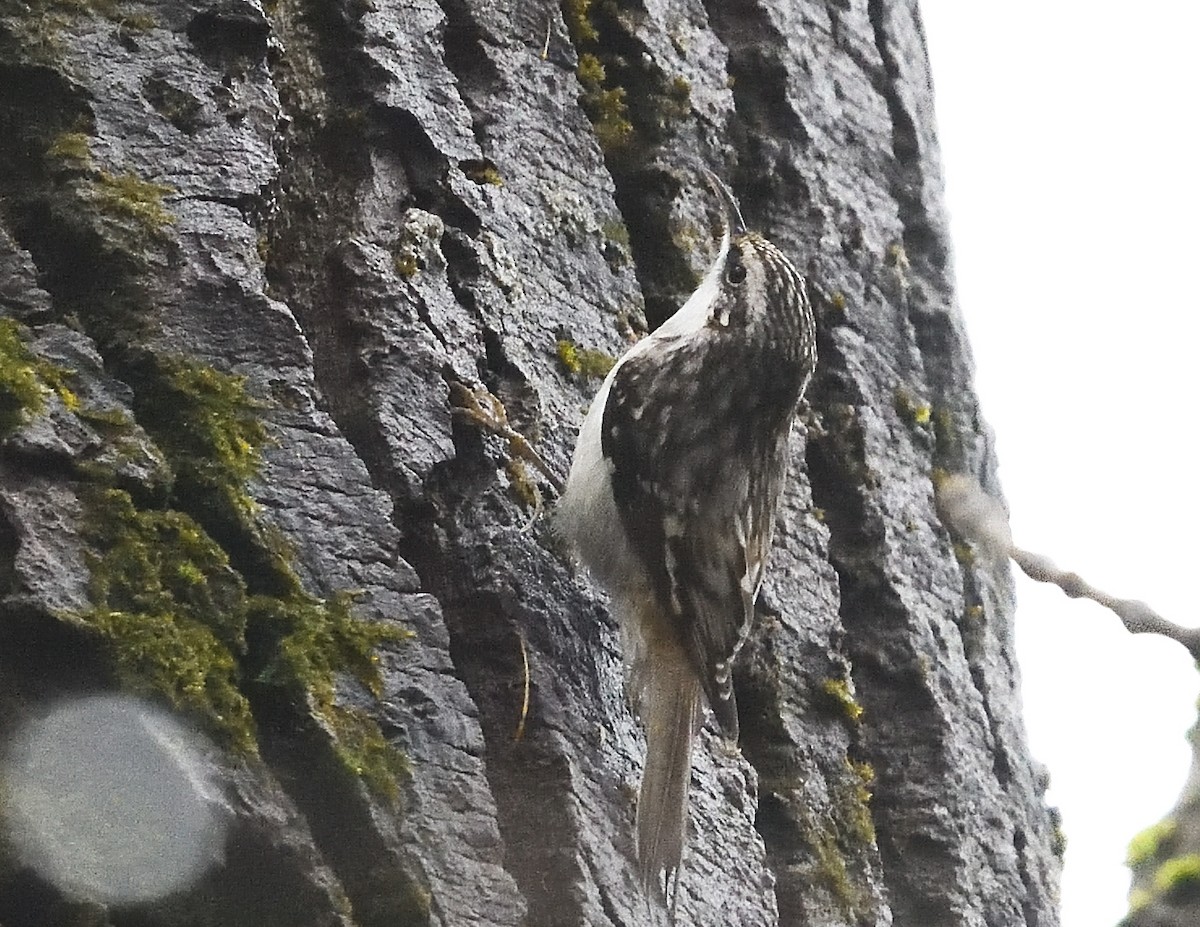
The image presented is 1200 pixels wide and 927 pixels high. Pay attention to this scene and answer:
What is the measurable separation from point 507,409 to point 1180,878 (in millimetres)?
1344

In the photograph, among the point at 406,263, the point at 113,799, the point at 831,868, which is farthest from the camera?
the point at 831,868

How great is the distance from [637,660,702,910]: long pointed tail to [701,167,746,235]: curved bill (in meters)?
0.69

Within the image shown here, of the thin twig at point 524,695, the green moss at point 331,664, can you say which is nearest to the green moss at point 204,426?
the green moss at point 331,664

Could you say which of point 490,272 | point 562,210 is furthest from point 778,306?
point 490,272

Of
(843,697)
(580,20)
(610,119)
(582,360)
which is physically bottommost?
(843,697)

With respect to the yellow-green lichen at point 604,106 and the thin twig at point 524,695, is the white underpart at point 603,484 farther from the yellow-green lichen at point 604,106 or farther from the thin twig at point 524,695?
the thin twig at point 524,695

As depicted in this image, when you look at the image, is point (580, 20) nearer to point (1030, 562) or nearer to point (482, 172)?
point (482, 172)

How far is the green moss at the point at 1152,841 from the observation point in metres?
0.86

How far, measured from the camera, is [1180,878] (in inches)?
31.6

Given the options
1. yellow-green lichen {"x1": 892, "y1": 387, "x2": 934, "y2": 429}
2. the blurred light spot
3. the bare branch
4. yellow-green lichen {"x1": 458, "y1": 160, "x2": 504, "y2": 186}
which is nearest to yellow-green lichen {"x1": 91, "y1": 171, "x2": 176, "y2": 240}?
A: yellow-green lichen {"x1": 458, "y1": 160, "x2": 504, "y2": 186}

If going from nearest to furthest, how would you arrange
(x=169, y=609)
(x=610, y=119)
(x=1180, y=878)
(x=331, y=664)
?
(x=1180, y=878), (x=169, y=609), (x=331, y=664), (x=610, y=119)

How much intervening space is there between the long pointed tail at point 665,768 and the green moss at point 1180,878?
3.44 ft

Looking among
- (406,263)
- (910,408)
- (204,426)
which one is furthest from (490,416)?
(910,408)

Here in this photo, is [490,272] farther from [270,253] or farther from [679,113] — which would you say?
[679,113]
